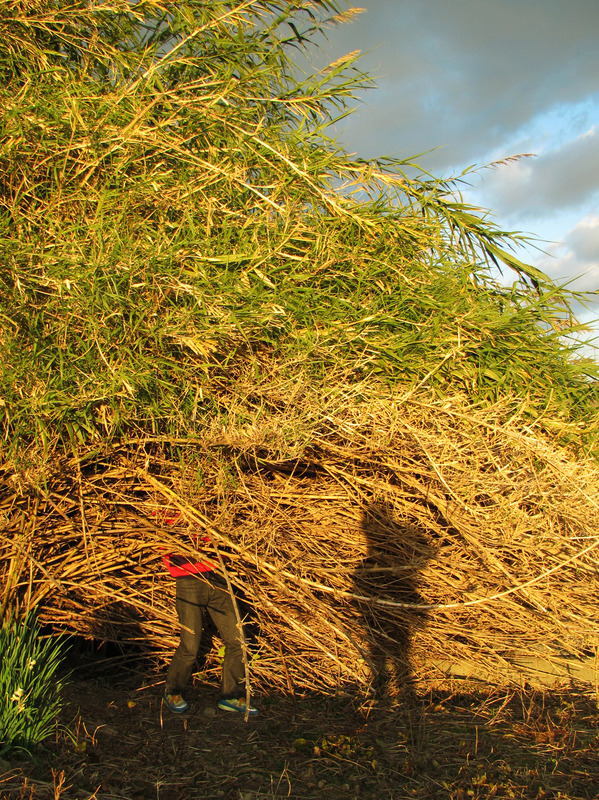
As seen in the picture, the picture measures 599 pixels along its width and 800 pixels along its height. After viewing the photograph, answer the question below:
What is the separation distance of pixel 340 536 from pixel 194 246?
1.93 metres

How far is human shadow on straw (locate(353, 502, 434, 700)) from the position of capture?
12.1ft

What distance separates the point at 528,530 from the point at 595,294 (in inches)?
74.3

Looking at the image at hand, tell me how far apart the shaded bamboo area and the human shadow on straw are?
1 centimetres

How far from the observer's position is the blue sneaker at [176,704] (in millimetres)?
3236

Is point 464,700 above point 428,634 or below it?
below

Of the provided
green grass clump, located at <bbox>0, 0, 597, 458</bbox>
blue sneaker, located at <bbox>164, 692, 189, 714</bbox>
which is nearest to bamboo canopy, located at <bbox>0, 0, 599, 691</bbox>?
green grass clump, located at <bbox>0, 0, 597, 458</bbox>

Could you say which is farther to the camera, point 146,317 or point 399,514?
point 399,514

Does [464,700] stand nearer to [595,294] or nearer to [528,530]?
[528,530]

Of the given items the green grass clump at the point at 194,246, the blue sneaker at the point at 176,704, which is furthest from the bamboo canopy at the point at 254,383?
the blue sneaker at the point at 176,704

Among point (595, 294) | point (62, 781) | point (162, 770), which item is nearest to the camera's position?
point (62, 781)

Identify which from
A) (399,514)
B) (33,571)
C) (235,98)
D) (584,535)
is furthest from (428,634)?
(235,98)

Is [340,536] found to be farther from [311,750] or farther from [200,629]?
[311,750]

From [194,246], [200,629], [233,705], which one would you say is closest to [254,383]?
[194,246]

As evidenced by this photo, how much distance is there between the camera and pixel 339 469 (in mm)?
3828
